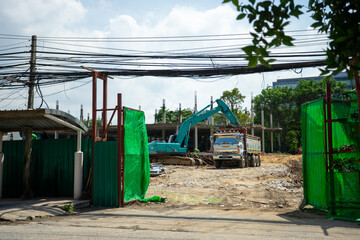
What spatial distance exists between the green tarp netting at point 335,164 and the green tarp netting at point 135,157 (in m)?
5.35

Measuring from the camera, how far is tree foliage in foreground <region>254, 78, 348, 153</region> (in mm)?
55816

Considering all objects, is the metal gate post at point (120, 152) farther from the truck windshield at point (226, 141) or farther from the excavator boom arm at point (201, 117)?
the excavator boom arm at point (201, 117)

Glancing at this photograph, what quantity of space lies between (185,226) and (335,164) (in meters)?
4.05

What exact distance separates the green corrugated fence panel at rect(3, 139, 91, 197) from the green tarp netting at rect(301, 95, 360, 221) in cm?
757

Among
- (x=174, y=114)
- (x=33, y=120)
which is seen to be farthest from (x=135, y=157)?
(x=174, y=114)

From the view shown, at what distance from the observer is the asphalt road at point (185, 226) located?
6.63 meters

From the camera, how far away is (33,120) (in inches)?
441

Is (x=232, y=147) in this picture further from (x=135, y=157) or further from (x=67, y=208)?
(x=67, y=208)

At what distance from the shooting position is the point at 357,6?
2916 millimetres

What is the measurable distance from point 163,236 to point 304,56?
9766 mm

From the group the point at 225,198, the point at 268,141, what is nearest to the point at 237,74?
the point at 225,198

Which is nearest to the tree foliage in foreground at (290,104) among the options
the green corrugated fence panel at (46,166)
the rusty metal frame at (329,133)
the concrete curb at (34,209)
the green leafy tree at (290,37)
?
the green corrugated fence panel at (46,166)

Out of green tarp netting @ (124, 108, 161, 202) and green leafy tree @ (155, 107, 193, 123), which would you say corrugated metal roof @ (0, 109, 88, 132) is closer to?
green tarp netting @ (124, 108, 161, 202)

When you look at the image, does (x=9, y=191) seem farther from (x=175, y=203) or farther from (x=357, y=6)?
(x=357, y=6)
